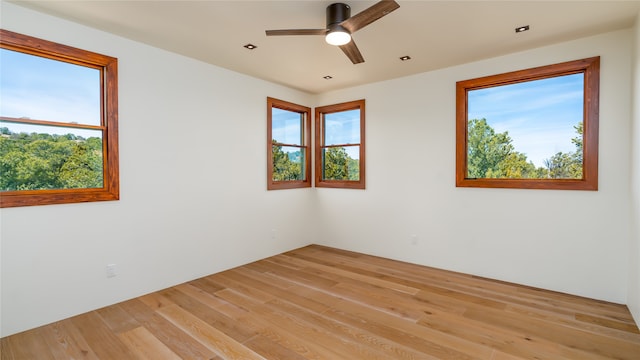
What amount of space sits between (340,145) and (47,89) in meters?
3.68

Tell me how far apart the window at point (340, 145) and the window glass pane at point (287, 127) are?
33 centimetres

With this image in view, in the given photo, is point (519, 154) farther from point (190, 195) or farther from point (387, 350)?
point (190, 195)

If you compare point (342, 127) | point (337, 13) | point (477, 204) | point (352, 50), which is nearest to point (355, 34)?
point (352, 50)

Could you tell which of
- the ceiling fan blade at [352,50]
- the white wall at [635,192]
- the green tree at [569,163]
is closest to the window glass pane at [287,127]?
the ceiling fan blade at [352,50]

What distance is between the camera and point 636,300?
258 centimetres

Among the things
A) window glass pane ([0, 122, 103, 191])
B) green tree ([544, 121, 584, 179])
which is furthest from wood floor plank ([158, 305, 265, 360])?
green tree ([544, 121, 584, 179])

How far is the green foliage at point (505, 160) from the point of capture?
3.21 m

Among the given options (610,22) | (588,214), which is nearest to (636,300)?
(588,214)

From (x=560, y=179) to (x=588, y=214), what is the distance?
423 millimetres

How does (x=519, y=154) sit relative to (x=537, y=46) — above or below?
below

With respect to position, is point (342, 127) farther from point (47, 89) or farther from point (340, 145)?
point (47, 89)

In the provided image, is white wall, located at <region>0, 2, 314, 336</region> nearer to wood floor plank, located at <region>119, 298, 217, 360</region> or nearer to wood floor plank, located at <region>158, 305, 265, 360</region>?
wood floor plank, located at <region>119, 298, 217, 360</region>

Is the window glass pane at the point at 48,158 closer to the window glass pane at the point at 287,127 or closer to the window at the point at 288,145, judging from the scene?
the window at the point at 288,145

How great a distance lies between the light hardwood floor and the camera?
2221mm
